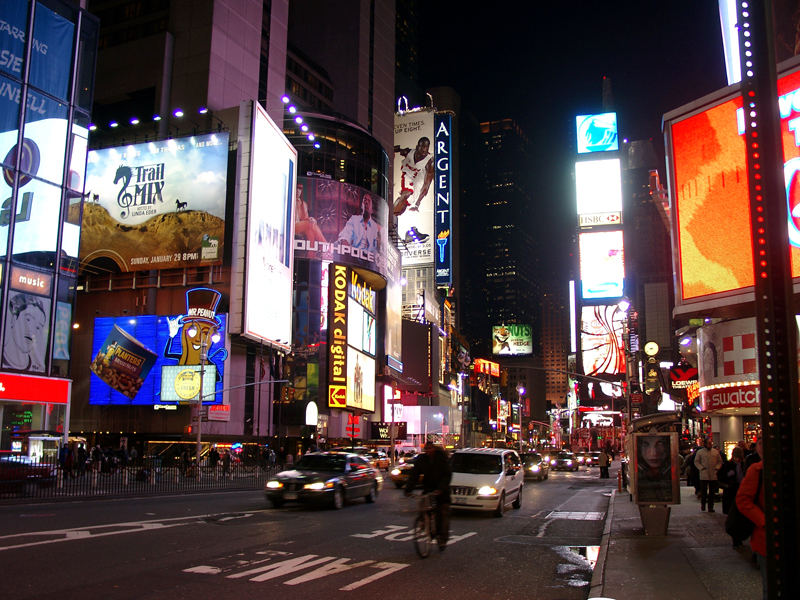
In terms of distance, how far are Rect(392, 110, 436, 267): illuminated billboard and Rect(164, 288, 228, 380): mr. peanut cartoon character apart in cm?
4732

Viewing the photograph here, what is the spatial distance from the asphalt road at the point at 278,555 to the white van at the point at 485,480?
464 millimetres

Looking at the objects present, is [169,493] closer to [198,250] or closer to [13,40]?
[13,40]

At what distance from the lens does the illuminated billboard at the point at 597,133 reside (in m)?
65.3

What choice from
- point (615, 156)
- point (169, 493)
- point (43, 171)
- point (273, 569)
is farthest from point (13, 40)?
point (615, 156)

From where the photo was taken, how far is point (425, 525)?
11836mm

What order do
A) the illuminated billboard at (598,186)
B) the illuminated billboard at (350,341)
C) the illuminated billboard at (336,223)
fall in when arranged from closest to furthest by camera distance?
the illuminated billboard at (598,186) → the illuminated billboard at (350,341) → the illuminated billboard at (336,223)

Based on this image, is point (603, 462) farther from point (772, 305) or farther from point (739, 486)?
point (772, 305)

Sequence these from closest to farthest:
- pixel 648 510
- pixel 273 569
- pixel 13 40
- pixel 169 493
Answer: pixel 273 569, pixel 648 510, pixel 169 493, pixel 13 40

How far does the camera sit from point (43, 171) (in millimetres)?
35906

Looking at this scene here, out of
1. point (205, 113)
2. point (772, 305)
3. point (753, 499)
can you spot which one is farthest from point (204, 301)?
point (772, 305)

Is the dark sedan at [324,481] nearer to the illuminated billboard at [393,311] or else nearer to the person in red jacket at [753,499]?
the person in red jacket at [753,499]

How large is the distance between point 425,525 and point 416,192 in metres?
94.1

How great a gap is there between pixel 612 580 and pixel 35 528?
11.0 meters

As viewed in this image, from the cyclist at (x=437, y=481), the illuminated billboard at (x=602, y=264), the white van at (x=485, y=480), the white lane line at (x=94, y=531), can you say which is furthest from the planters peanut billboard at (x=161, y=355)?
the cyclist at (x=437, y=481)
